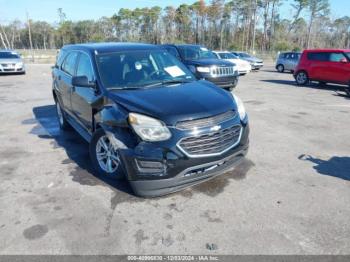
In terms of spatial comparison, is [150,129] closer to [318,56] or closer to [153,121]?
[153,121]

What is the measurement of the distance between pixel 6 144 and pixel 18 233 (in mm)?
3295

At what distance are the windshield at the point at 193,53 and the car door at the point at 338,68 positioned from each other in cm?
546

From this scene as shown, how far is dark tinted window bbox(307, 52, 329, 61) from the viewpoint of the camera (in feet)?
44.2

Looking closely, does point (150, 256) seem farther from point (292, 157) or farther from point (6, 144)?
point (6, 144)

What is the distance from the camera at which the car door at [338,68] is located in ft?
41.2

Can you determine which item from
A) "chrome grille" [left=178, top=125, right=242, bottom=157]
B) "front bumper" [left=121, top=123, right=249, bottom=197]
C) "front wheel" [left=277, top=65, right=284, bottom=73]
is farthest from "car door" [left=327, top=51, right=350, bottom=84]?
"front bumper" [left=121, top=123, right=249, bottom=197]

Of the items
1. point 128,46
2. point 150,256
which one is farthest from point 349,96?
point 150,256

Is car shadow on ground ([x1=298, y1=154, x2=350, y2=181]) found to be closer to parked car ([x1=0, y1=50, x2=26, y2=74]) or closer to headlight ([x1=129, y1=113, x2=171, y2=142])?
headlight ([x1=129, y1=113, x2=171, y2=142])

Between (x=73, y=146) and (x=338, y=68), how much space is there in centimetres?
1184

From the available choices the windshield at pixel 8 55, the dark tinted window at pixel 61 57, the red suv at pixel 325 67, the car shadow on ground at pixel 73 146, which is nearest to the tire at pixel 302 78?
the red suv at pixel 325 67

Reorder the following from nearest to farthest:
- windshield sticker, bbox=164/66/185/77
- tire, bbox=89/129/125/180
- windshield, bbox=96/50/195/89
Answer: tire, bbox=89/129/125/180 < windshield, bbox=96/50/195/89 < windshield sticker, bbox=164/66/185/77

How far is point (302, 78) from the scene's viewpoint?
1461 centimetres

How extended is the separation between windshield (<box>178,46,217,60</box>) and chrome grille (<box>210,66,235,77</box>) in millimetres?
1452

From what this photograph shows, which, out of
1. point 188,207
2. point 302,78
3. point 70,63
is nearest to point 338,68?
point 302,78
